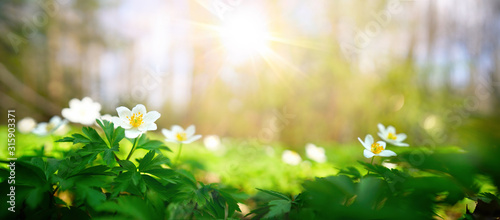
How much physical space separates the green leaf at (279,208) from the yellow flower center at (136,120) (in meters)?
0.55

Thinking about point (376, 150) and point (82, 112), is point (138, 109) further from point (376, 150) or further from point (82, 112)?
point (376, 150)

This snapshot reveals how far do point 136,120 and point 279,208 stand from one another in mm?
595

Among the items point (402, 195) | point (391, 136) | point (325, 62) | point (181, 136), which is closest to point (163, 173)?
point (181, 136)

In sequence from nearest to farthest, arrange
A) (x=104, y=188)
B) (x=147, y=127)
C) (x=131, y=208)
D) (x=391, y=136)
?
(x=131, y=208) → (x=104, y=188) → (x=147, y=127) → (x=391, y=136)

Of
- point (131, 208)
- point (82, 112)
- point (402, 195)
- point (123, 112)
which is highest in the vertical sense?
point (82, 112)

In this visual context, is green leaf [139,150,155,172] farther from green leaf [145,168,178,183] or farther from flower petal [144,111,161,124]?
flower petal [144,111,161,124]

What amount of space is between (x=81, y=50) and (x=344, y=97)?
1137 centimetres

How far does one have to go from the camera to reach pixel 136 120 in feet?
3.10

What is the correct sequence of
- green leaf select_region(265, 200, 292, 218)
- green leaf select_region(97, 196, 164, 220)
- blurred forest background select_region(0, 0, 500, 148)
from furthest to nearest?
blurred forest background select_region(0, 0, 500, 148) < green leaf select_region(265, 200, 292, 218) < green leaf select_region(97, 196, 164, 220)

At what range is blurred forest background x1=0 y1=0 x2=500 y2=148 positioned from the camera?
825 cm

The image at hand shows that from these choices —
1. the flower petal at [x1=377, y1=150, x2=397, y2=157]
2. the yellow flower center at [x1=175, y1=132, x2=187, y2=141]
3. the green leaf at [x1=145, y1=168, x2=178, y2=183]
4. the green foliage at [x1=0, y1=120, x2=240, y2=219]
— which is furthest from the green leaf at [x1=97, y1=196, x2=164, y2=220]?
the flower petal at [x1=377, y1=150, x2=397, y2=157]

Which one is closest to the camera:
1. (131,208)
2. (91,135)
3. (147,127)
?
(131,208)

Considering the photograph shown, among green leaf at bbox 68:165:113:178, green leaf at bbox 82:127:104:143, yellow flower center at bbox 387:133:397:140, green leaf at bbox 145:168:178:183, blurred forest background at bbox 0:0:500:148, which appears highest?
blurred forest background at bbox 0:0:500:148

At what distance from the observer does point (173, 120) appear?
11727mm
